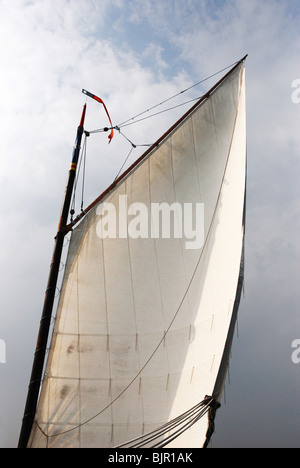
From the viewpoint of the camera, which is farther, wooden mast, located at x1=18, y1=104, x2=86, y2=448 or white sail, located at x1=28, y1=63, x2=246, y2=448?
wooden mast, located at x1=18, y1=104, x2=86, y2=448

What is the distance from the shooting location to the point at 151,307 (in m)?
13.3

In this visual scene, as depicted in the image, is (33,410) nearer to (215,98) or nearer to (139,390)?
(139,390)

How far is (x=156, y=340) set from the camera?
1280 cm

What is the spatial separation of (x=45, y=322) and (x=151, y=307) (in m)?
4.83

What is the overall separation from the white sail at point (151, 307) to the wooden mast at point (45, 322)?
466mm

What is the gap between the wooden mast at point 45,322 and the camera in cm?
1248

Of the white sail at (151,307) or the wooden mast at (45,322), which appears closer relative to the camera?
the white sail at (151,307)

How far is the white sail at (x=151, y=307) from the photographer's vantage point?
1145 cm

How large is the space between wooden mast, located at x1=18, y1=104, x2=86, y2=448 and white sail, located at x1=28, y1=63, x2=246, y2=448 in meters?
0.47

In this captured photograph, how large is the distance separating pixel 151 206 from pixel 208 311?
591 cm

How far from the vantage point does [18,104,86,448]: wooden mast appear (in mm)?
12477

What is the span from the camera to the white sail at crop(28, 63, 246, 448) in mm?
11453

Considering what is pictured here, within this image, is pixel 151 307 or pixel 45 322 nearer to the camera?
pixel 151 307

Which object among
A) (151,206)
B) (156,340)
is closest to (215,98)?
(151,206)
